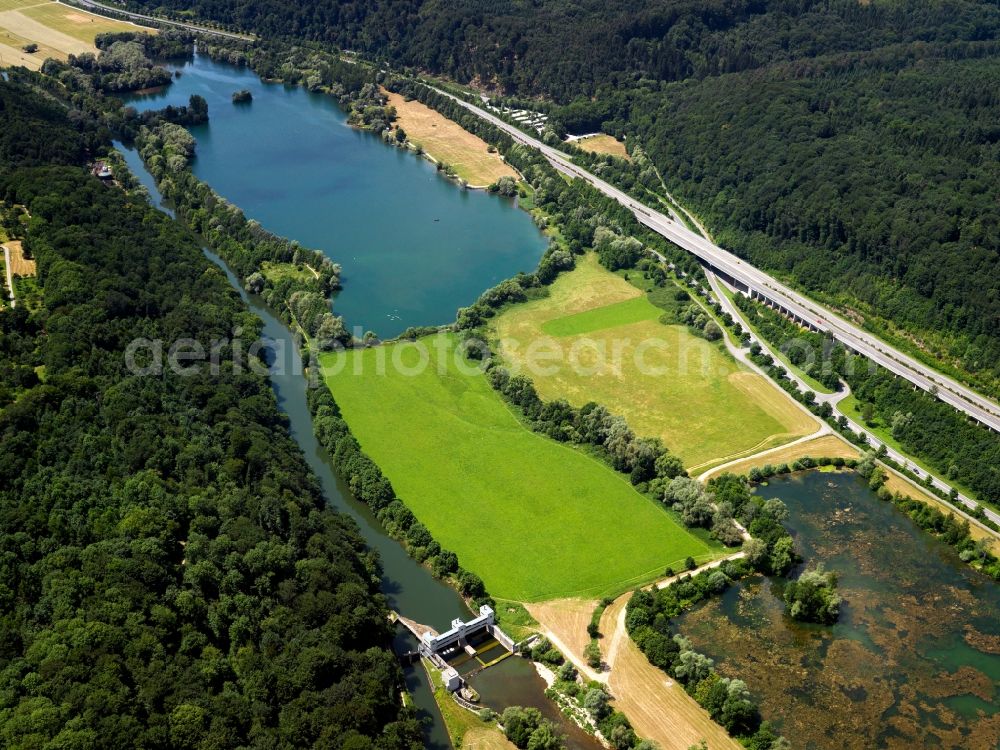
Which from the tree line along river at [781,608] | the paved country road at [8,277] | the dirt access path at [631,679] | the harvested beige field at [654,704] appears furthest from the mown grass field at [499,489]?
the paved country road at [8,277]

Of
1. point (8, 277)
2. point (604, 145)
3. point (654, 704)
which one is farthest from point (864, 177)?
point (8, 277)

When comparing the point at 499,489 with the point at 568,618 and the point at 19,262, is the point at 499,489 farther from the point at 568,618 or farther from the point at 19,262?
the point at 19,262

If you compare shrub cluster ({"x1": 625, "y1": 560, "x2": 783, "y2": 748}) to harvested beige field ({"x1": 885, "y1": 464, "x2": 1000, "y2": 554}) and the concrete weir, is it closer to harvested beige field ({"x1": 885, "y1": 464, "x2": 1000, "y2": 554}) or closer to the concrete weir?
the concrete weir

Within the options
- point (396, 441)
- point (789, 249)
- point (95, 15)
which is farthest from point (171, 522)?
point (95, 15)

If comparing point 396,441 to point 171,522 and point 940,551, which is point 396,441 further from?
point 940,551

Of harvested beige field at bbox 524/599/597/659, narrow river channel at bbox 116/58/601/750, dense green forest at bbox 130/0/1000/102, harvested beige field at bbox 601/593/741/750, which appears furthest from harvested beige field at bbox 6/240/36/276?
dense green forest at bbox 130/0/1000/102

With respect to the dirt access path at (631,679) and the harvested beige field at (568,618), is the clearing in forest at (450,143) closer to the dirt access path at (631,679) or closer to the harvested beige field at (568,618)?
the harvested beige field at (568,618)
